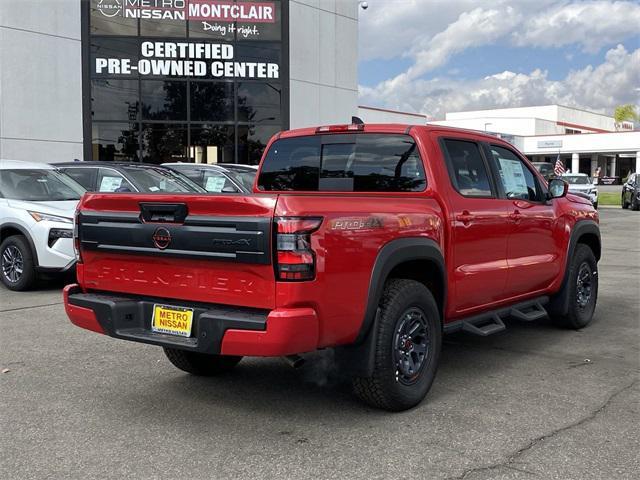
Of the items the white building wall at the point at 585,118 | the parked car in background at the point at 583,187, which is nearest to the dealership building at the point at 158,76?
the parked car in background at the point at 583,187

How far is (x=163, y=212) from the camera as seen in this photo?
3.97 metres

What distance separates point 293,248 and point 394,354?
107 centimetres

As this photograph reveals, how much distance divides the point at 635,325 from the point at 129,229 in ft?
17.3

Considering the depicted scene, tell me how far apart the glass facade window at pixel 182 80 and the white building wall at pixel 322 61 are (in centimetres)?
52

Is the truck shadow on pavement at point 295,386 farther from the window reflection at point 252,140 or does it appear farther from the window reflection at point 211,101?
the window reflection at point 211,101

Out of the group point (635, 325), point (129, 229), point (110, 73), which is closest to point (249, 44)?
point (110, 73)

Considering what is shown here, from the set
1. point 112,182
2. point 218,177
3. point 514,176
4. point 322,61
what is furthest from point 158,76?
point 514,176

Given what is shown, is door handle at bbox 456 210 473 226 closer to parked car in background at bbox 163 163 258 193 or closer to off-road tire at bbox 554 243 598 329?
off-road tire at bbox 554 243 598 329

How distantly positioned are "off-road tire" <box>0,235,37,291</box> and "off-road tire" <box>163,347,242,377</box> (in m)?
4.35

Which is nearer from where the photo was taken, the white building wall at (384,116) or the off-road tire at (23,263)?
the off-road tire at (23,263)

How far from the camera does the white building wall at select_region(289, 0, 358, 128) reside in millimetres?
21547

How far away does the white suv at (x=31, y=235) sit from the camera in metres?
8.51

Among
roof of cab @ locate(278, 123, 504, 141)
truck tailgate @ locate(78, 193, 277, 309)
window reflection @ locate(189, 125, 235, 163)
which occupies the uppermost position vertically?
window reflection @ locate(189, 125, 235, 163)

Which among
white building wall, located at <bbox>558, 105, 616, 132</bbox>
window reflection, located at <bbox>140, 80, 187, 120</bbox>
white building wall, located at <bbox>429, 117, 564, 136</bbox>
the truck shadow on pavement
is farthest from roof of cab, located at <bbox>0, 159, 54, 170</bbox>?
white building wall, located at <bbox>558, 105, 616, 132</bbox>
